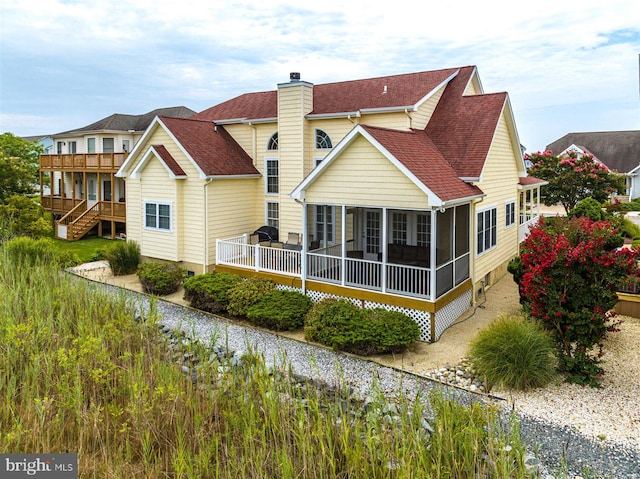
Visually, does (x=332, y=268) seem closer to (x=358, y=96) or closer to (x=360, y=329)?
(x=360, y=329)

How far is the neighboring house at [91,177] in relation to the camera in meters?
27.8

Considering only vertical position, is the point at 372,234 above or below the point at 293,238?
above

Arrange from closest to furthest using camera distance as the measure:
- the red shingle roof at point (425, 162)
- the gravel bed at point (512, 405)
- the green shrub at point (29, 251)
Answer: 1. the gravel bed at point (512, 405)
2. the red shingle roof at point (425, 162)
3. the green shrub at point (29, 251)

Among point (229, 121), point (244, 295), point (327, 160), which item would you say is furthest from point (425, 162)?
point (229, 121)

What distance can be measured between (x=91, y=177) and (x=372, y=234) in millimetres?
22845

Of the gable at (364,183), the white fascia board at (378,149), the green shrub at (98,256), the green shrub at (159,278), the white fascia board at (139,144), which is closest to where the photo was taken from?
the white fascia board at (378,149)

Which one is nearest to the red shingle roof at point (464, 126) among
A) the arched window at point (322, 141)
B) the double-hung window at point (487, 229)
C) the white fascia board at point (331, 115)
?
the double-hung window at point (487, 229)

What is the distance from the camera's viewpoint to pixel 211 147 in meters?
19.2

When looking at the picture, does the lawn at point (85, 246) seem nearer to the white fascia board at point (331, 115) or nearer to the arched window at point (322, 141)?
the arched window at point (322, 141)

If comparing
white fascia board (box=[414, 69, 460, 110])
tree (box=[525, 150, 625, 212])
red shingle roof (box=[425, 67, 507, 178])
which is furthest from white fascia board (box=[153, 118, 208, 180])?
tree (box=[525, 150, 625, 212])

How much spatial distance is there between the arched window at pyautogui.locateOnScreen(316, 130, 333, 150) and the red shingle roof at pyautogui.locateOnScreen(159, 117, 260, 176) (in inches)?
115

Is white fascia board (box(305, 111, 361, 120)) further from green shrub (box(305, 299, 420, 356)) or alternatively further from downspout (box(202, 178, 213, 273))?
green shrub (box(305, 299, 420, 356))

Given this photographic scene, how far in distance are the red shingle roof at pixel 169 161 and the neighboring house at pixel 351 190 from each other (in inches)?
2.3

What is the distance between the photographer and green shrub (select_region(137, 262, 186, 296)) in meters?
16.7
